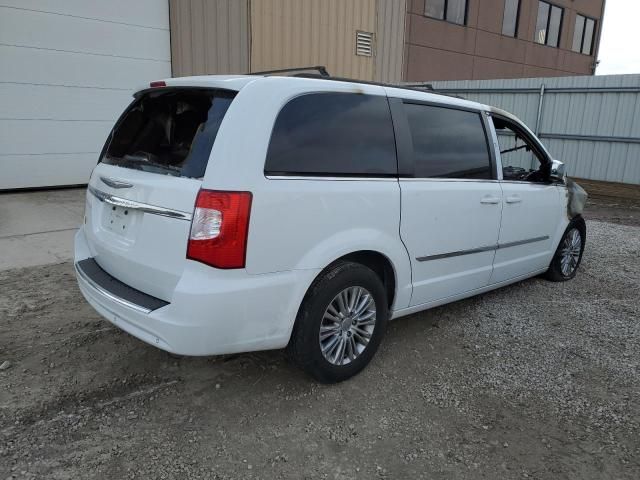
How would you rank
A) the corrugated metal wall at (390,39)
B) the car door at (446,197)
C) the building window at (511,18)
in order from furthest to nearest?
the building window at (511,18), the corrugated metal wall at (390,39), the car door at (446,197)

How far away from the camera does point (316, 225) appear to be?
2.76m

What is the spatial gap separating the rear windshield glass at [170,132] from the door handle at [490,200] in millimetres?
2115

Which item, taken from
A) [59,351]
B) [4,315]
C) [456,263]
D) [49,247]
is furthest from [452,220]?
[49,247]

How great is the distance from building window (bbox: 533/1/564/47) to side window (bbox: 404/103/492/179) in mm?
20888

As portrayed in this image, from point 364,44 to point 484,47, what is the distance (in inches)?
324

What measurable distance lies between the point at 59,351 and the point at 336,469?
213 centimetres

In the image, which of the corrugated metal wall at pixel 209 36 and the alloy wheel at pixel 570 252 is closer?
the alloy wheel at pixel 570 252

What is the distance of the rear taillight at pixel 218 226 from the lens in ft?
8.05

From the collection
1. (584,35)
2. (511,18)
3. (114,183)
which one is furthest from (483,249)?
(584,35)

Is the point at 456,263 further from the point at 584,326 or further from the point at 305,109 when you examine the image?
the point at 305,109

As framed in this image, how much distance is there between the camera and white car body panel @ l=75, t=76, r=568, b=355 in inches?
98.4

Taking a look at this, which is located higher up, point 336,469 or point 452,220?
point 452,220

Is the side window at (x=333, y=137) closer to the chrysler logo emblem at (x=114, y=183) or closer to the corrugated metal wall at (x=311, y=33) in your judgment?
the chrysler logo emblem at (x=114, y=183)

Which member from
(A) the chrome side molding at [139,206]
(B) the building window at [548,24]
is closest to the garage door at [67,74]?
(A) the chrome side molding at [139,206]
